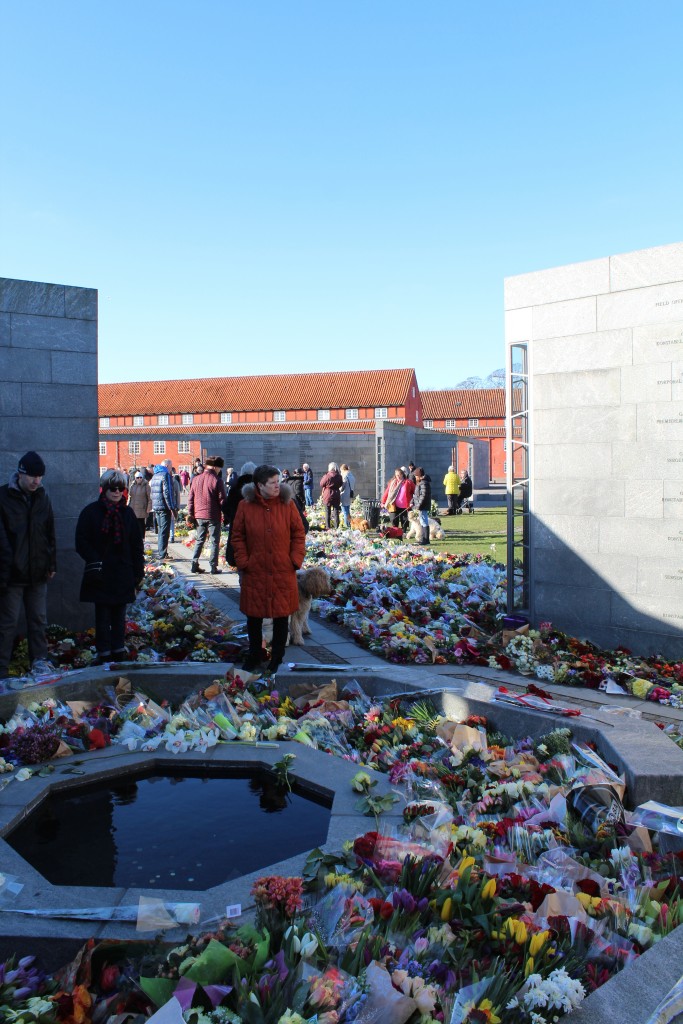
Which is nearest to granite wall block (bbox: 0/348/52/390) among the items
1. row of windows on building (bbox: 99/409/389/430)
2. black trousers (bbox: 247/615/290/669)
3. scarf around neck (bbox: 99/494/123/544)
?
scarf around neck (bbox: 99/494/123/544)

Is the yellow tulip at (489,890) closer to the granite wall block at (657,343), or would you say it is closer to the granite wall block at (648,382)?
the granite wall block at (648,382)

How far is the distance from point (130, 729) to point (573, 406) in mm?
5370

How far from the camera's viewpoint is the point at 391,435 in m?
30.5

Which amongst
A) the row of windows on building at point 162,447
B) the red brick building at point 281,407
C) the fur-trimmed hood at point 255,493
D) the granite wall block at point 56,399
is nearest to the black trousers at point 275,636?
the fur-trimmed hood at point 255,493

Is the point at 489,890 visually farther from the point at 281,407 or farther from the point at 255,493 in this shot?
the point at 281,407

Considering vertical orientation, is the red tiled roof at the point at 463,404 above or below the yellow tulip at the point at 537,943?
above

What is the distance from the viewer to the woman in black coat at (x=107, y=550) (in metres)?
7.15

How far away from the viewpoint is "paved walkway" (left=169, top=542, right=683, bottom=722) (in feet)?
21.3

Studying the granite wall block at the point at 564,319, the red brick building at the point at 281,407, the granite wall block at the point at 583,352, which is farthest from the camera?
the red brick building at the point at 281,407

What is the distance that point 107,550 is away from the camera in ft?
23.6

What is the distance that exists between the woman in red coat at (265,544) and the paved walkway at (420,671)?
58cm

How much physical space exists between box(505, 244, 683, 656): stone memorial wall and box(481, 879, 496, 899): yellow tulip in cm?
510

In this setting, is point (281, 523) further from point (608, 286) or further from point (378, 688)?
point (608, 286)

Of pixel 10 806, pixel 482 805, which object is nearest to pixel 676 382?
pixel 482 805
